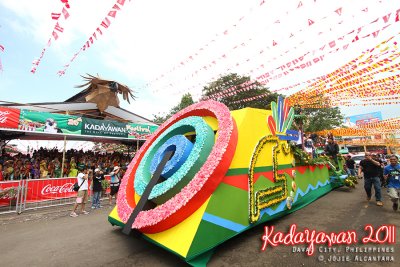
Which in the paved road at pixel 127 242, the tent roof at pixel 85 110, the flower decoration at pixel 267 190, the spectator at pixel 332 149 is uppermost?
the tent roof at pixel 85 110

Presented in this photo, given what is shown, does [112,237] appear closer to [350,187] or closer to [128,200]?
[128,200]

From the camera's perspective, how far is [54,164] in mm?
11789

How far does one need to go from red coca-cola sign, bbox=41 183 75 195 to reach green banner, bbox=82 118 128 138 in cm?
360

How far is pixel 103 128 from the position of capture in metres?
13.3

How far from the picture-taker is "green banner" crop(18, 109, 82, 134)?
10.7 m

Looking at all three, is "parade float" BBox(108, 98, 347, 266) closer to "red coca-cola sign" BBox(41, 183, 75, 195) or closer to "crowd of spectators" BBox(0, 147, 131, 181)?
"red coca-cola sign" BBox(41, 183, 75, 195)

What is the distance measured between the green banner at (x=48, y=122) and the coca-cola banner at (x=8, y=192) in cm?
326

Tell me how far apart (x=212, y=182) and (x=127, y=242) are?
234 centimetres

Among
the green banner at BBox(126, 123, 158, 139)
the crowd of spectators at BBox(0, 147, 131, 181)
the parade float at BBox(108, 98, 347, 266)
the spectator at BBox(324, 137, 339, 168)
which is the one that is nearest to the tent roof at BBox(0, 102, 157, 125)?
the green banner at BBox(126, 123, 158, 139)

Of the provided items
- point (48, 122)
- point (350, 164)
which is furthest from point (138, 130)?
point (350, 164)

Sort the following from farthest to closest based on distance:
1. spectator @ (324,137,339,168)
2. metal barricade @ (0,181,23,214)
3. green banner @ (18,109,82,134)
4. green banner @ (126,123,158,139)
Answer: green banner @ (126,123,158,139) < green banner @ (18,109,82,134) < spectator @ (324,137,339,168) < metal barricade @ (0,181,23,214)

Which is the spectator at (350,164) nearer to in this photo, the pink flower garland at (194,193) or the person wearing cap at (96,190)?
the pink flower garland at (194,193)

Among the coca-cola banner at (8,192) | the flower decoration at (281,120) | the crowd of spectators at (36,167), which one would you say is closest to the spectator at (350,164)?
the flower decoration at (281,120)

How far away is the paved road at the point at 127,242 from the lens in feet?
12.2
